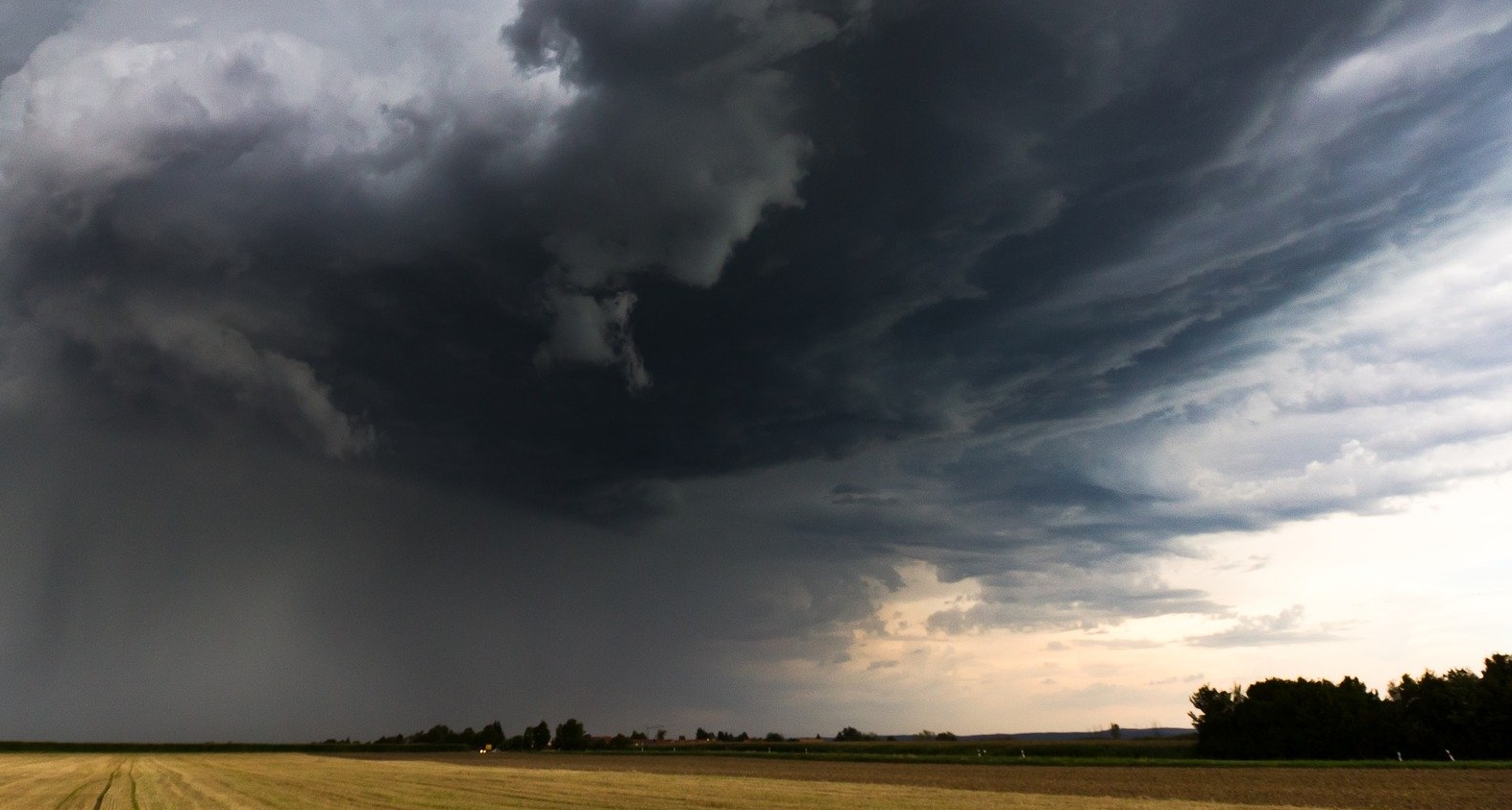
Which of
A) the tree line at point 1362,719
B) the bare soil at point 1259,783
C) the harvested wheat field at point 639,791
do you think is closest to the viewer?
the harvested wheat field at point 639,791

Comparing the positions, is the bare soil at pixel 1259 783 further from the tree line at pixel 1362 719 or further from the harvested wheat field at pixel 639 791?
the tree line at pixel 1362 719

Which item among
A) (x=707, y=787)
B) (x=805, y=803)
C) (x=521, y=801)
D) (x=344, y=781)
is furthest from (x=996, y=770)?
(x=344, y=781)

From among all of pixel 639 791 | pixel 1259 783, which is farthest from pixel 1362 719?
pixel 639 791

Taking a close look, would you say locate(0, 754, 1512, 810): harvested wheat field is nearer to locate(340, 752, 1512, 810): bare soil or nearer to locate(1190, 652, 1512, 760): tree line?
locate(340, 752, 1512, 810): bare soil

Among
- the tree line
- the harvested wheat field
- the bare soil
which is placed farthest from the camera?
the tree line

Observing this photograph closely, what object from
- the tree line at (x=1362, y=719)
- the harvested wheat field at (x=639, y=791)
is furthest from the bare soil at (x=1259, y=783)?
the tree line at (x=1362, y=719)

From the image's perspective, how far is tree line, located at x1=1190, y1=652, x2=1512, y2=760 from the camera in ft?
216

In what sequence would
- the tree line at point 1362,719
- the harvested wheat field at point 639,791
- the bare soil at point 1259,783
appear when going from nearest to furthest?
the harvested wheat field at point 639,791, the bare soil at point 1259,783, the tree line at point 1362,719

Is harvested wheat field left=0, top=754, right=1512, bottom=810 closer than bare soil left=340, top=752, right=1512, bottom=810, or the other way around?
harvested wheat field left=0, top=754, right=1512, bottom=810

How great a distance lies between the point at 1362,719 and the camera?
7356 cm

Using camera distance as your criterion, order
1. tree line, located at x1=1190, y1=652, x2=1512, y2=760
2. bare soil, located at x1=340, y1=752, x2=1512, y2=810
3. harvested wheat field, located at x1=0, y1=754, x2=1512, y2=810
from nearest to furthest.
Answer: harvested wheat field, located at x1=0, y1=754, x2=1512, y2=810, bare soil, located at x1=340, y1=752, x2=1512, y2=810, tree line, located at x1=1190, y1=652, x2=1512, y2=760

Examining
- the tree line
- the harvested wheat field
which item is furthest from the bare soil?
the tree line

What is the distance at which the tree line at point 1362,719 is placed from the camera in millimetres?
65688

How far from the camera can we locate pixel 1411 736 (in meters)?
69.1
